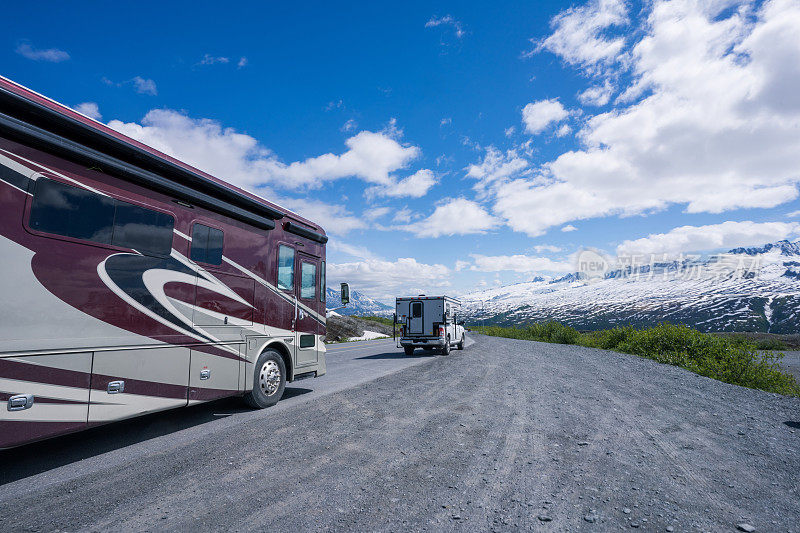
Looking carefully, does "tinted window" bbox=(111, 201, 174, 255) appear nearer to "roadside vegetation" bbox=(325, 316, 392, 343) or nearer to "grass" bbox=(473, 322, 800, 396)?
"grass" bbox=(473, 322, 800, 396)

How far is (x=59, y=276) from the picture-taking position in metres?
4.44

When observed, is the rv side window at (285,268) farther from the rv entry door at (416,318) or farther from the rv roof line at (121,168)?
the rv entry door at (416,318)

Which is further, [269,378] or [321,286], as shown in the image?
[321,286]

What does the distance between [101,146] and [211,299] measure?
2635mm

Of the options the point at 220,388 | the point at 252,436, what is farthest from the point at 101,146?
the point at 252,436

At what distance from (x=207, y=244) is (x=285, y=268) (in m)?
1.96

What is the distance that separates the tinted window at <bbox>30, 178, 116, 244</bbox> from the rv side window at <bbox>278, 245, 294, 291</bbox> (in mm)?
3300

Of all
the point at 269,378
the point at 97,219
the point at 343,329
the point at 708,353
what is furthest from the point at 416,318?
the point at 343,329

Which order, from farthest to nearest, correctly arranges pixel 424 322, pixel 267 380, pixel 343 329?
pixel 343 329, pixel 424 322, pixel 267 380

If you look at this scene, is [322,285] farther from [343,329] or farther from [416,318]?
[343,329]

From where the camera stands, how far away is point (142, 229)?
5.46 m

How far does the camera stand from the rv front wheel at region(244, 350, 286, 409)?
285 inches

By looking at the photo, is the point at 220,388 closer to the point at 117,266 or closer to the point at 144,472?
the point at 144,472

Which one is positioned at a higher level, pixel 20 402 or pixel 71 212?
pixel 71 212
